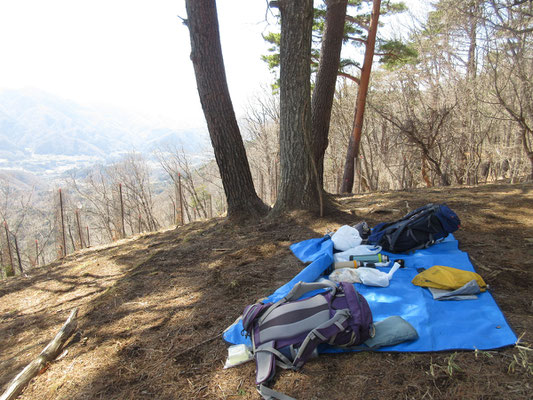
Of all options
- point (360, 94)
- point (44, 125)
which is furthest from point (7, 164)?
point (360, 94)

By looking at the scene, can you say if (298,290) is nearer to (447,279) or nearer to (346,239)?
(447,279)

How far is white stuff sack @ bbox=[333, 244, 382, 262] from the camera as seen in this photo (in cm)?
299

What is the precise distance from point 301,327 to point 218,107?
140 inches

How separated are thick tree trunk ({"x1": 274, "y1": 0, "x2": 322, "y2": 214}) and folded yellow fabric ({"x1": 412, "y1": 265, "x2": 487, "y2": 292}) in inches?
85.8

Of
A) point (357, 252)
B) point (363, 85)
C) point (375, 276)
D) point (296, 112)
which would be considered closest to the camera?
point (375, 276)

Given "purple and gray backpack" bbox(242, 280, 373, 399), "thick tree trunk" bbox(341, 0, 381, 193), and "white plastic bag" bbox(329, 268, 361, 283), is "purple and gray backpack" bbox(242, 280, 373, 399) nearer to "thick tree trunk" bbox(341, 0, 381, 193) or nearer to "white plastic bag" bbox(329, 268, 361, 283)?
"white plastic bag" bbox(329, 268, 361, 283)

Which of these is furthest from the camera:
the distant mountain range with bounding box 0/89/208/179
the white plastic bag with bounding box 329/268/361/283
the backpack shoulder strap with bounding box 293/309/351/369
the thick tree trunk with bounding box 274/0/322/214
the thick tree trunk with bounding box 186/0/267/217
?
the distant mountain range with bounding box 0/89/208/179

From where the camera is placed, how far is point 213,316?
2.36 metres

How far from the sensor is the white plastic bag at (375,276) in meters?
2.51

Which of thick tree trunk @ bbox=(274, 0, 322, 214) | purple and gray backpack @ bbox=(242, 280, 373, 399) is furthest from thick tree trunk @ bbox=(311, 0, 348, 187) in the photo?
purple and gray backpack @ bbox=(242, 280, 373, 399)

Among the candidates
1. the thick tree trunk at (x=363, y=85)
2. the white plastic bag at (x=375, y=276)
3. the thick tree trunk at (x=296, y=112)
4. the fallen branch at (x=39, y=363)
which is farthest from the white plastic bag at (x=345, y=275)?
the thick tree trunk at (x=363, y=85)

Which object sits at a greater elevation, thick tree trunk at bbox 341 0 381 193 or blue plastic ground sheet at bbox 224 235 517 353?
thick tree trunk at bbox 341 0 381 193

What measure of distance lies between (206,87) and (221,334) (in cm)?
352

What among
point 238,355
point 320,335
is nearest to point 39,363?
point 238,355
